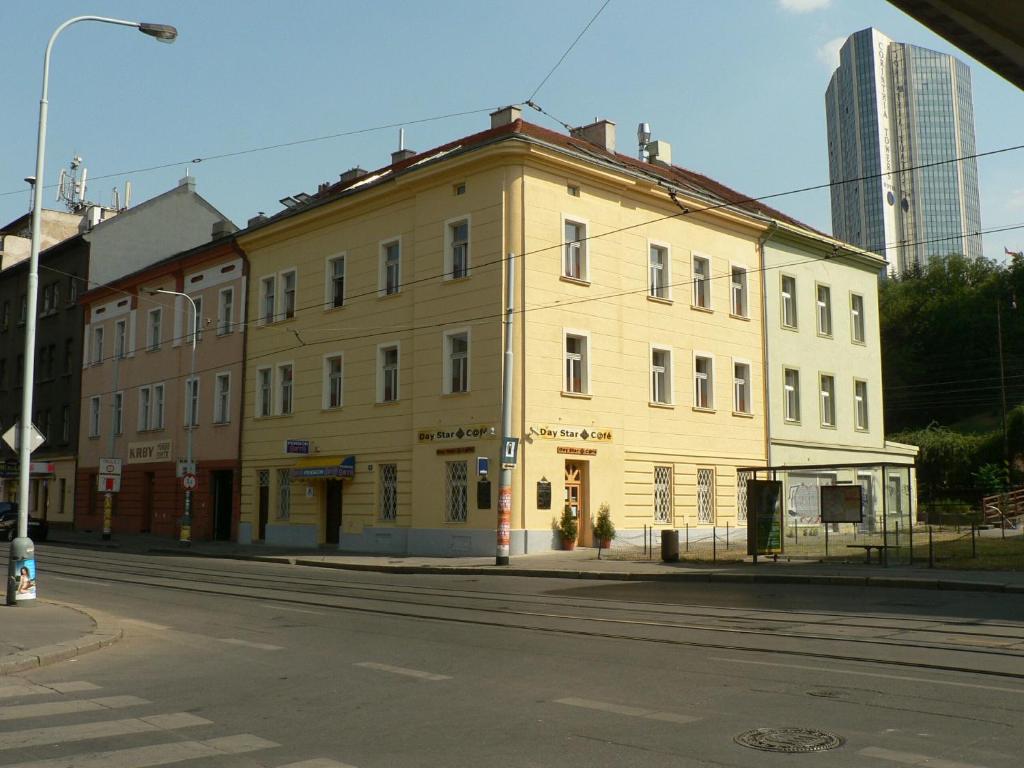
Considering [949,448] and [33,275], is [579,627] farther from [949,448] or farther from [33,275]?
[949,448]

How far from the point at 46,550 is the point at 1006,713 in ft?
110

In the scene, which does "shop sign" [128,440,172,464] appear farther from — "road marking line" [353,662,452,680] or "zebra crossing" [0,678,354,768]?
"zebra crossing" [0,678,354,768]

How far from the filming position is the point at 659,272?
34.0m

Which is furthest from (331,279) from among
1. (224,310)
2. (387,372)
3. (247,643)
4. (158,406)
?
(247,643)

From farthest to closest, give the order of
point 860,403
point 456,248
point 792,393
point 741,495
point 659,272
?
point 860,403 < point 792,393 < point 741,495 < point 659,272 < point 456,248

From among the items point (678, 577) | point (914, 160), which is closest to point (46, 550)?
point (678, 577)

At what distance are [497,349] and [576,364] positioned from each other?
2.93 metres

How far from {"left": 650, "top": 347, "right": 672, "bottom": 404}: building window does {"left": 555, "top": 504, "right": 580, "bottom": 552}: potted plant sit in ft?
19.6

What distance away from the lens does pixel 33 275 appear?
647 inches

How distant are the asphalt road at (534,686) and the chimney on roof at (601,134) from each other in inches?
899

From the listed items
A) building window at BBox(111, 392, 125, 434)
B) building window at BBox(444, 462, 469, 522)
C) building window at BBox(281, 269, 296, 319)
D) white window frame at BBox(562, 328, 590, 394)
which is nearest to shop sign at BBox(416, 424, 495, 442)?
building window at BBox(444, 462, 469, 522)

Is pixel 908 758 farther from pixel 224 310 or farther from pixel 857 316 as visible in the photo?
pixel 857 316

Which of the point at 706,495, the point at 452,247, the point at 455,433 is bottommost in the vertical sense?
the point at 706,495

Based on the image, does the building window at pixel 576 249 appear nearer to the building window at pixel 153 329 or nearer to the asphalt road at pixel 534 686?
the asphalt road at pixel 534 686
